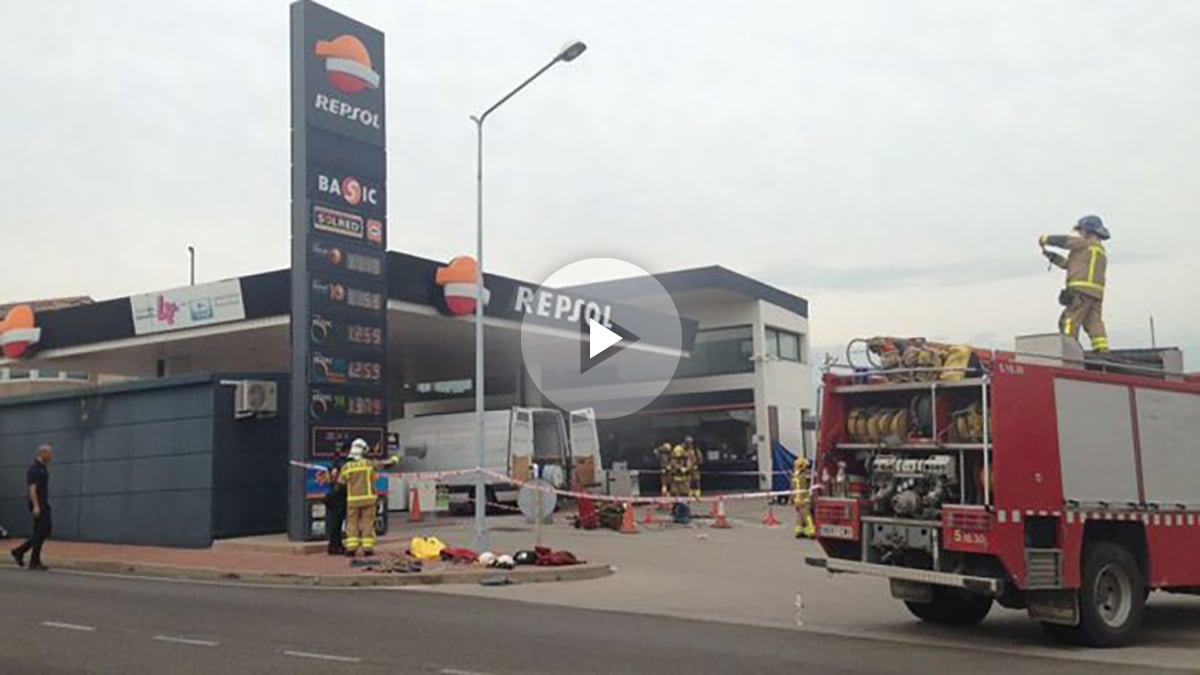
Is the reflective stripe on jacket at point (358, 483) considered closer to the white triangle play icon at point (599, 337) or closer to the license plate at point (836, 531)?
the license plate at point (836, 531)

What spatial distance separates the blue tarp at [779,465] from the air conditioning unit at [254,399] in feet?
76.5

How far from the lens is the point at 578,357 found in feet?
129

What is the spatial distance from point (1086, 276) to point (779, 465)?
28.0 m

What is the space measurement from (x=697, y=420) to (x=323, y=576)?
29143mm

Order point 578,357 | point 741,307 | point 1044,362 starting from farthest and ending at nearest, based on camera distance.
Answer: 1. point 741,307
2. point 578,357
3. point 1044,362

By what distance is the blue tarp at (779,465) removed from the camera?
132ft

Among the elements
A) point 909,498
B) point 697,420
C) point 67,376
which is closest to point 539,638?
point 909,498

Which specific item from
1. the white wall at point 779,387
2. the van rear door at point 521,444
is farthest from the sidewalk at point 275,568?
the white wall at point 779,387

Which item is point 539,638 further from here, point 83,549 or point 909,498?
point 83,549

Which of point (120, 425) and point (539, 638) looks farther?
point (120, 425)

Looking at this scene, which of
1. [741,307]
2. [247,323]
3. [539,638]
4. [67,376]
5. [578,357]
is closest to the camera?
[539,638]

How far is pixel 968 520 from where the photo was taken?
389 inches

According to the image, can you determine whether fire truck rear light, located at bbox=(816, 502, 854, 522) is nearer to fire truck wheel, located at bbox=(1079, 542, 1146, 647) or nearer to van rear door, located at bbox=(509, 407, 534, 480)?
fire truck wheel, located at bbox=(1079, 542, 1146, 647)

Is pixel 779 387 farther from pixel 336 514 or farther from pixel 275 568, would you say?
pixel 275 568
